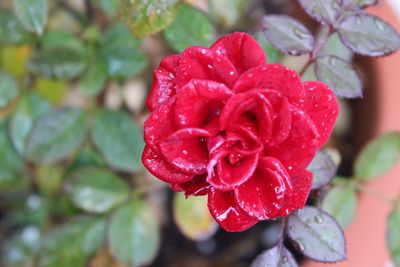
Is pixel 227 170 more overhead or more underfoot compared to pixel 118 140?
more overhead

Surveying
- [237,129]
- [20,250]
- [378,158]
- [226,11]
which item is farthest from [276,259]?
[20,250]

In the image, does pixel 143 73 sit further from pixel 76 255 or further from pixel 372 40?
pixel 372 40

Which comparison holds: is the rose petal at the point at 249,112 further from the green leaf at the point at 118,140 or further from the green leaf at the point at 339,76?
the green leaf at the point at 118,140

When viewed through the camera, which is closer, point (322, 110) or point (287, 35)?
point (322, 110)

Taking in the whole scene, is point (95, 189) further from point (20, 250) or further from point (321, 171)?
point (321, 171)

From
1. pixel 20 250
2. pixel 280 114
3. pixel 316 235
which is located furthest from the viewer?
pixel 20 250

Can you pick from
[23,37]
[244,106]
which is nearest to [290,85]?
[244,106]

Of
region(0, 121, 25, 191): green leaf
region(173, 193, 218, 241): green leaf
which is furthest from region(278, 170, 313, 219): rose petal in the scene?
region(0, 121, 25, 191): green leaf
